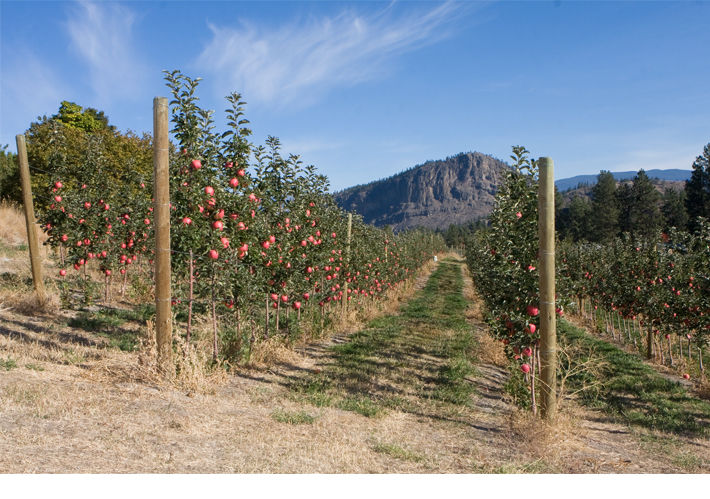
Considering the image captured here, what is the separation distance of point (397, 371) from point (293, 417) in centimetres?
332

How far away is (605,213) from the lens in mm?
55156

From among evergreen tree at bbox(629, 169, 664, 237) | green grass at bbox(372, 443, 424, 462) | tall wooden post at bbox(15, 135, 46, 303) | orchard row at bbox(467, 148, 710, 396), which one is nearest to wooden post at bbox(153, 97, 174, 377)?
green grass at bbox(372, 443, 424, 462)

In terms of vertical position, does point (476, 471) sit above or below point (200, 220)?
below

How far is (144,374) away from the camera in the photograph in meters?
5.89

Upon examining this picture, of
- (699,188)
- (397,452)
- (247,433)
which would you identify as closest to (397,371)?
(397,452)

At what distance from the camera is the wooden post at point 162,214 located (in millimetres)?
5730

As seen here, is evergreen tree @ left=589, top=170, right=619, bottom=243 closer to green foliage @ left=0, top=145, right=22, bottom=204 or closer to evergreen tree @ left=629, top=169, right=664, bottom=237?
evergreen tree @ left=629, top=169, right=664, bottom=237

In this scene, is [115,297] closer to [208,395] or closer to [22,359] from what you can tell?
[22,359]

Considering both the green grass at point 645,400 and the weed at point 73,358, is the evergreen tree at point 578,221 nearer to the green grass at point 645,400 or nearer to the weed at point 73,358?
the green grass at point 645,400

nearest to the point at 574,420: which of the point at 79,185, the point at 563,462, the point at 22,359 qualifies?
the point at 563,462

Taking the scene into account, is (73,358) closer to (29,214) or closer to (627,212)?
(29,214)

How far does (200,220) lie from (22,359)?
310 centimetres

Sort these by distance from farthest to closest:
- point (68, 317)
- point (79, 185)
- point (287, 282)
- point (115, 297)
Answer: point (115, 297)
point (79, 185)
point (68, 317)
point (287, 282)

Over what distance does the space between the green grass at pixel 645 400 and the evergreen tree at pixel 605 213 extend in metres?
50.5
